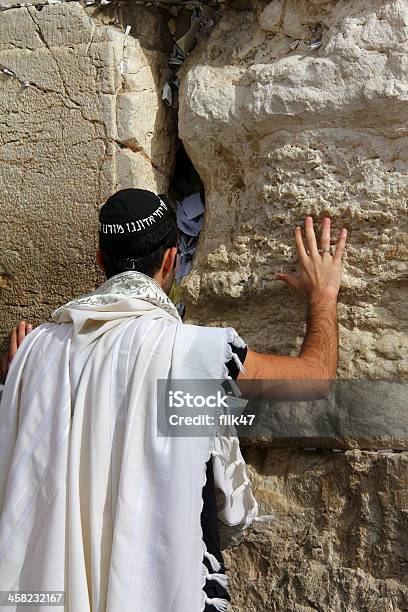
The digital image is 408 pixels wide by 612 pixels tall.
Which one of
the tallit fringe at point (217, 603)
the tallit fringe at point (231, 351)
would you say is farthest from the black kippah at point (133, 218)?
the tallit fringe at point (217, 603)

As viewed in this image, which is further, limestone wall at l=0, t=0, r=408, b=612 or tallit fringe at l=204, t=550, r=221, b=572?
limestone wall at l=0, t=0, r=408, b=612

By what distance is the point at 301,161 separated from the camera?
269 cm

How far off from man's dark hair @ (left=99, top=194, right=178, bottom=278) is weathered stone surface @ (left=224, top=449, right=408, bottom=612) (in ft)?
2.27

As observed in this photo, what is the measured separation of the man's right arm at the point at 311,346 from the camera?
7.37 ft

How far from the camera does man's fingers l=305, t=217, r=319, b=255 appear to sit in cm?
259

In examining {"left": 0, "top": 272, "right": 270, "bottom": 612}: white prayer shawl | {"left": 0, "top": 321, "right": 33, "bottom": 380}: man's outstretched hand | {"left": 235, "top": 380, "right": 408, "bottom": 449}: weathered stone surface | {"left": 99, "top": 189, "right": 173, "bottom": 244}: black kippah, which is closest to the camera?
{"left": 0, "top": 272, "right": 270, "bottom": 612}: white prayer shawl

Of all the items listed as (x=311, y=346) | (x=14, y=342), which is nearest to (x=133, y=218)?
(x=311, y=346)

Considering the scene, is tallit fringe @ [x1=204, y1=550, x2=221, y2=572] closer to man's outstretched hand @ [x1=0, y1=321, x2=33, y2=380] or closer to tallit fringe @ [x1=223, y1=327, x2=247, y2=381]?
tallit fringe @ [x1=223, y1=327, x2=247, y2=381]

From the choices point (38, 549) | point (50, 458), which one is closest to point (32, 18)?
point (50, 458)

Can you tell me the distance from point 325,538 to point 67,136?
1.54 m

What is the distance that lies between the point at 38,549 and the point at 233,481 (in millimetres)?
555

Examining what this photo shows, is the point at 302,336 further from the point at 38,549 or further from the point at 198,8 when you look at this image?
the point at 198,8

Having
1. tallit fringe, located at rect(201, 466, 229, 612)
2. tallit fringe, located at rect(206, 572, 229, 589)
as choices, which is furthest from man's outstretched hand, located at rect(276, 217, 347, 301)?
tallit fringe, located at rect(206, 572, 229, 589)

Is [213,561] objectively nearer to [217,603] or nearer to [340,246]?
[217,603]
